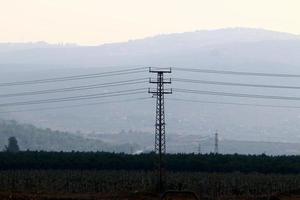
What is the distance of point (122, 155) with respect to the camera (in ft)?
283

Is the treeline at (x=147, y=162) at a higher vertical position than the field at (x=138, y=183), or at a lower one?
higher

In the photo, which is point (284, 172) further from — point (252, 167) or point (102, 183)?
point (102, 183)

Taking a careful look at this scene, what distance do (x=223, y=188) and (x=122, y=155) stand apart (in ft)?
77.3

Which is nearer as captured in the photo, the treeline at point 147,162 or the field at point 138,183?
the field at point 138,183

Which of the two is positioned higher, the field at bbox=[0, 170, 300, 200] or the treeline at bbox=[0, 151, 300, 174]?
the treeline at bbox=[0, 151, 300, 174]

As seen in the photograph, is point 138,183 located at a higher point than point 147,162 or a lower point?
lower

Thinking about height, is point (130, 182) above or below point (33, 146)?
below

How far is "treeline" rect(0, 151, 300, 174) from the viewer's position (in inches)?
3241

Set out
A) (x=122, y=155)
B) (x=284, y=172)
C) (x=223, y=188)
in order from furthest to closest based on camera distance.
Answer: (x=122, y=155) → (x=284, y=172) → (x=223, y=188)

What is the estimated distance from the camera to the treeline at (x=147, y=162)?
8231 centimetres

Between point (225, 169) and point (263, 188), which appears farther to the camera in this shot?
point (225, 169)

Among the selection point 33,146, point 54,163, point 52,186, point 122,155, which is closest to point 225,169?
point 122,155

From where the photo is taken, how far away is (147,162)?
83.4 m

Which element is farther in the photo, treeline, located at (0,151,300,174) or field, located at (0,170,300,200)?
treeline, located at (0,151,300,174)
